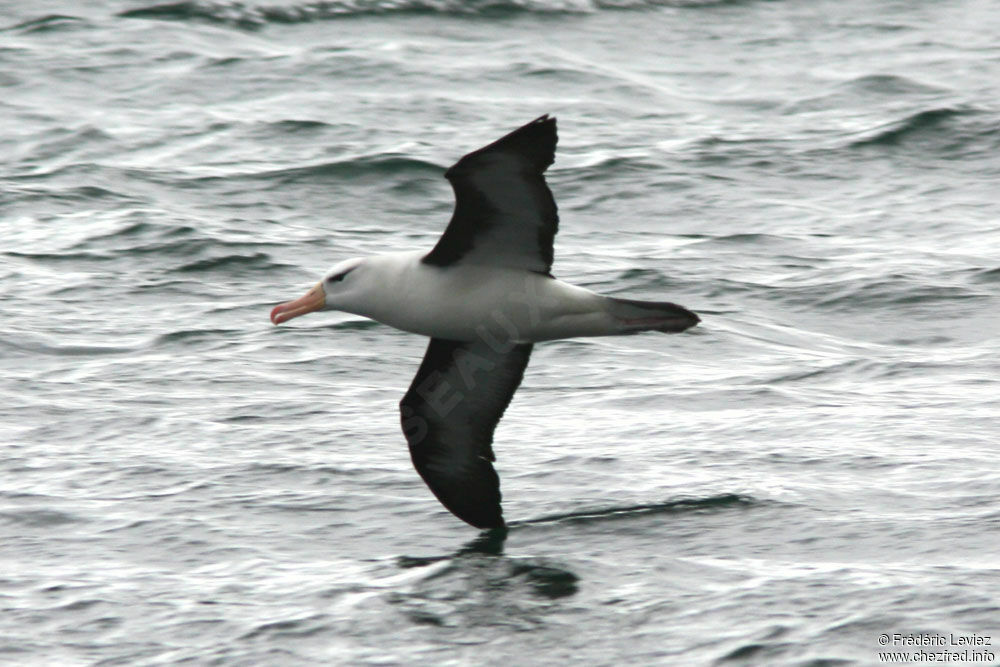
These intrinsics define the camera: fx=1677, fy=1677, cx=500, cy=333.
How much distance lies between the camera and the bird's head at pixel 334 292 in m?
9.21

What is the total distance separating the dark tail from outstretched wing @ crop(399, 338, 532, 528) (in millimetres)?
1240

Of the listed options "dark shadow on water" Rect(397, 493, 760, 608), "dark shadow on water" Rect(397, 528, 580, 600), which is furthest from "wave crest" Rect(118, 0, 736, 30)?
"dark shadow on water" Rect(397, 528, 580, 600)

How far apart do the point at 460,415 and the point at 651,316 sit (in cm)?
177

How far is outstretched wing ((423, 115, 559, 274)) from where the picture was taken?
8.19m

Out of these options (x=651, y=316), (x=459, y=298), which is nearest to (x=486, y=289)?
(x=459, y=298)

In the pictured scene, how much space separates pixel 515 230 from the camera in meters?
9.02

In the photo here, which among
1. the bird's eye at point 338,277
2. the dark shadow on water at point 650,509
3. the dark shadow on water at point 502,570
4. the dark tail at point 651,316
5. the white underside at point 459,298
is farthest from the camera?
the dark shadow on water at point 650,509

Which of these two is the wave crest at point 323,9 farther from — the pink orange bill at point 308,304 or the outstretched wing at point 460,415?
the pink orange bill at point 308,304

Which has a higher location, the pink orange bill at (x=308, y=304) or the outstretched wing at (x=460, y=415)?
the pink orange bill at (x=308, y=304)

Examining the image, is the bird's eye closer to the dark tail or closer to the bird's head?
the bird's head

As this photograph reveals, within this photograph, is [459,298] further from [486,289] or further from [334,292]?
[334,292]

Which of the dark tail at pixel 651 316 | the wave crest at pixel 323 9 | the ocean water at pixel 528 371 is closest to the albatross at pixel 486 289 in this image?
the dark tail at pixel 651 316

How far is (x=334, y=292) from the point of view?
9.27 m

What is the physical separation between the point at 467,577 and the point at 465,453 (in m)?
1.28
